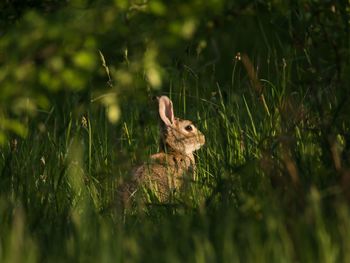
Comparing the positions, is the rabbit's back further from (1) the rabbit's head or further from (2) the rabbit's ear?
(2) the rabbit's ear

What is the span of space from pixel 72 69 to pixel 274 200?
4.14ft

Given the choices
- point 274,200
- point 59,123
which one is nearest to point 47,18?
point 274,200

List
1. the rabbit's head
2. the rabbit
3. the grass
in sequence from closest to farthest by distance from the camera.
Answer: the grass
the rabbit
the rabbit's head

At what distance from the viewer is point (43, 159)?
8023mm

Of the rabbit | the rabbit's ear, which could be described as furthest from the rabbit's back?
the rabbit's ear

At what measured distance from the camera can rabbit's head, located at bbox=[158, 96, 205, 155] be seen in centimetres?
935

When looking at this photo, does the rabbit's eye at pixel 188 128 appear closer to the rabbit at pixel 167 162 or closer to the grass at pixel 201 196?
the rabbit at pixel 167 162

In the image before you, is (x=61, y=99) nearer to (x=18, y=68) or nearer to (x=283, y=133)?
(x=283, y=133)

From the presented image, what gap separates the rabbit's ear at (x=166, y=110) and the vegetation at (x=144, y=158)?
1046mm

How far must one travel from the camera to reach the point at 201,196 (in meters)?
7.14

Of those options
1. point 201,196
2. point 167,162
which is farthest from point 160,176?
point 201,196

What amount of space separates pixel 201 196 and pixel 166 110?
2.71 metres

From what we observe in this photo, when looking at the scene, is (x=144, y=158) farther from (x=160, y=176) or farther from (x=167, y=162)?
(x=160, y=176)

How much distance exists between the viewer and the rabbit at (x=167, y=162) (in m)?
7.86
